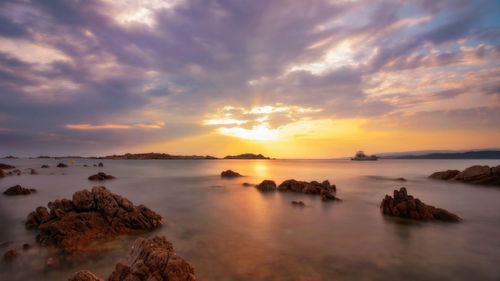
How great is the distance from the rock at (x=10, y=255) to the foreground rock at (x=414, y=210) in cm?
1925

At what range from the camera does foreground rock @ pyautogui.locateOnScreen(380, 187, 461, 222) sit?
14055 millimetres

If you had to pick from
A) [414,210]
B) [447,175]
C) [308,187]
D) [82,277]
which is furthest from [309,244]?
[447,175]

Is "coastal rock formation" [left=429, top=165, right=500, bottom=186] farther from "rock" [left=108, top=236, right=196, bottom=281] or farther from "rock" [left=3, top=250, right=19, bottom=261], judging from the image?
"rock" [left=3, top=250, right=19, bottom=261]

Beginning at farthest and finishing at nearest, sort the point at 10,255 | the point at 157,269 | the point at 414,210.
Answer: the point at 414,210 → the point at 10,255 → the point at 157,269

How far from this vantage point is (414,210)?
567 inches

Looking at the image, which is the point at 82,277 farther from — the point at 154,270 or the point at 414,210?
the point at 414,210

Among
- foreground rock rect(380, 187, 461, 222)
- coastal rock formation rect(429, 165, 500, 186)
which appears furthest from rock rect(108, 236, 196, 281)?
coastal rock formation rect(429, 165, 500, 186)

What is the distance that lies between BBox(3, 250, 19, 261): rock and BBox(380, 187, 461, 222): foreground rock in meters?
19.3

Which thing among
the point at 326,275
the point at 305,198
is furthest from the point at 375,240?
the point at 305,198

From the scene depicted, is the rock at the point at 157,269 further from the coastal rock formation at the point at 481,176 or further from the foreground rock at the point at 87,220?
the coastal rock formation at the point at 481,176

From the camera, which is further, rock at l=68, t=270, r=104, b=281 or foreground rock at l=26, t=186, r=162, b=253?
foreground rock at l=26, t=186, r=162, b=253

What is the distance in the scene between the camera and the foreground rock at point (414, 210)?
14.1m

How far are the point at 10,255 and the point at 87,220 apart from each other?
8.38 ft

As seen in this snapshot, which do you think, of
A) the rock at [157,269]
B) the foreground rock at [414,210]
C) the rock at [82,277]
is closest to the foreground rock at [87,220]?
the rock at [157,269]
